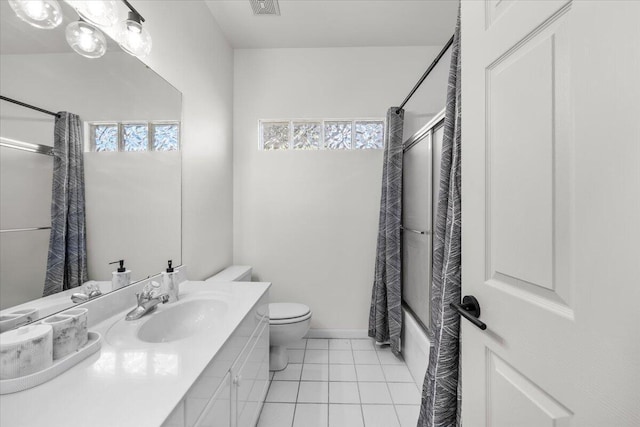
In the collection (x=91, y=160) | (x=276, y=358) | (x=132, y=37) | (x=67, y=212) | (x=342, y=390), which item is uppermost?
(x=132, y=37)

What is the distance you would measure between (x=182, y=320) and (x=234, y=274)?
0.93 metres

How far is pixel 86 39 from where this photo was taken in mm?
1090

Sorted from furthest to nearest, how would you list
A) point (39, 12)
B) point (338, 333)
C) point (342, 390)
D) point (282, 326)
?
point (338, 333) → point (282, 326) → point (342, 390) → point (39, 12)

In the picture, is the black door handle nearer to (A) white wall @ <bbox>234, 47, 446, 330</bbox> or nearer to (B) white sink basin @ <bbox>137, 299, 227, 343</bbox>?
(B) white sink basin @ <bbox>137, 299, 227, 343</bbox>

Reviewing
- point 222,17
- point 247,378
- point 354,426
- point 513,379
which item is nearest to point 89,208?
point 247,378

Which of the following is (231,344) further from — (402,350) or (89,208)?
(402,350)

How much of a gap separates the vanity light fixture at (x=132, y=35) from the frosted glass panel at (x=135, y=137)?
342 millimetres

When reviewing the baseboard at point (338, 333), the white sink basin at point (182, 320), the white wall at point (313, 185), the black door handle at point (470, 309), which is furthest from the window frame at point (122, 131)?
the baseboard at point (338, 333)

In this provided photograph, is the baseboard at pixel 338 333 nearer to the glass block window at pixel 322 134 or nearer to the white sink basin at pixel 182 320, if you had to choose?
the white sink basin at pixel 182 320

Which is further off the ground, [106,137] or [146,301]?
[106,137]

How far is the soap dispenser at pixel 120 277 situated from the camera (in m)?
1.23

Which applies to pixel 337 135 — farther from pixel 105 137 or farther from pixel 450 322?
pixel 450 322

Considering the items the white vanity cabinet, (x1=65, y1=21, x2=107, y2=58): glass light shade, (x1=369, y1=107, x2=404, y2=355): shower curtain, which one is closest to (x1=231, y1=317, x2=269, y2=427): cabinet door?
the white vanity cabinet


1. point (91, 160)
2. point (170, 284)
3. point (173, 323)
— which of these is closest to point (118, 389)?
point (173, 323)
